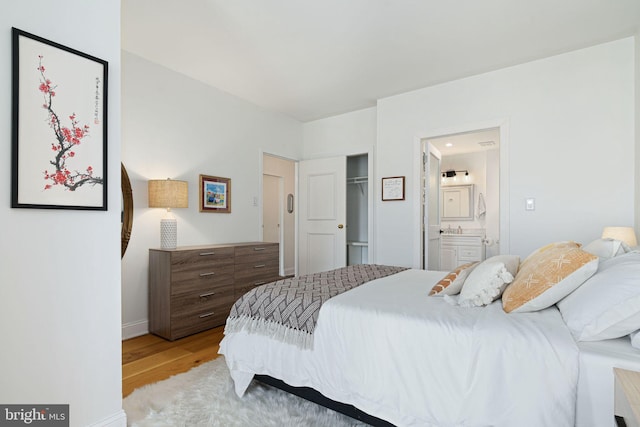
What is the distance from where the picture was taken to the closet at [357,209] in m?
5.40

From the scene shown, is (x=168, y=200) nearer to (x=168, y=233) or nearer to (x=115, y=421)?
(x=168, y=233)

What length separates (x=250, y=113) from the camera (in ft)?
14.0

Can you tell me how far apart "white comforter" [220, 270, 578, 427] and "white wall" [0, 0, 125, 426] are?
0.74m

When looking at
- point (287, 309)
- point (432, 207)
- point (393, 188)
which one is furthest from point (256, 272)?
point (432, 207)

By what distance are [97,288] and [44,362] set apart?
0.35 m

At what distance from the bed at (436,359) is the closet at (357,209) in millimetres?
3482

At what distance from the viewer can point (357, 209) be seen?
5.50 m

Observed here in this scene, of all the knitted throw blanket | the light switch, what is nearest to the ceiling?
the light switch

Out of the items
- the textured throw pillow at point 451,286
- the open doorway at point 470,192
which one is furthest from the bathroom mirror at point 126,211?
the open doorway at point 470,192

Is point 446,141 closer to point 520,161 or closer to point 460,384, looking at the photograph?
point 520,161

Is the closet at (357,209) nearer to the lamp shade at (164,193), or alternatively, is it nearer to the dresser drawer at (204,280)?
the dresser drawer at (204,280)

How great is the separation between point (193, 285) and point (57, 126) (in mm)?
1959

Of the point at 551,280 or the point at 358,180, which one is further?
the point at 358,180

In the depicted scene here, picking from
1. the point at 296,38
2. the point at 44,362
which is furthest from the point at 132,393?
the point at 296,38
